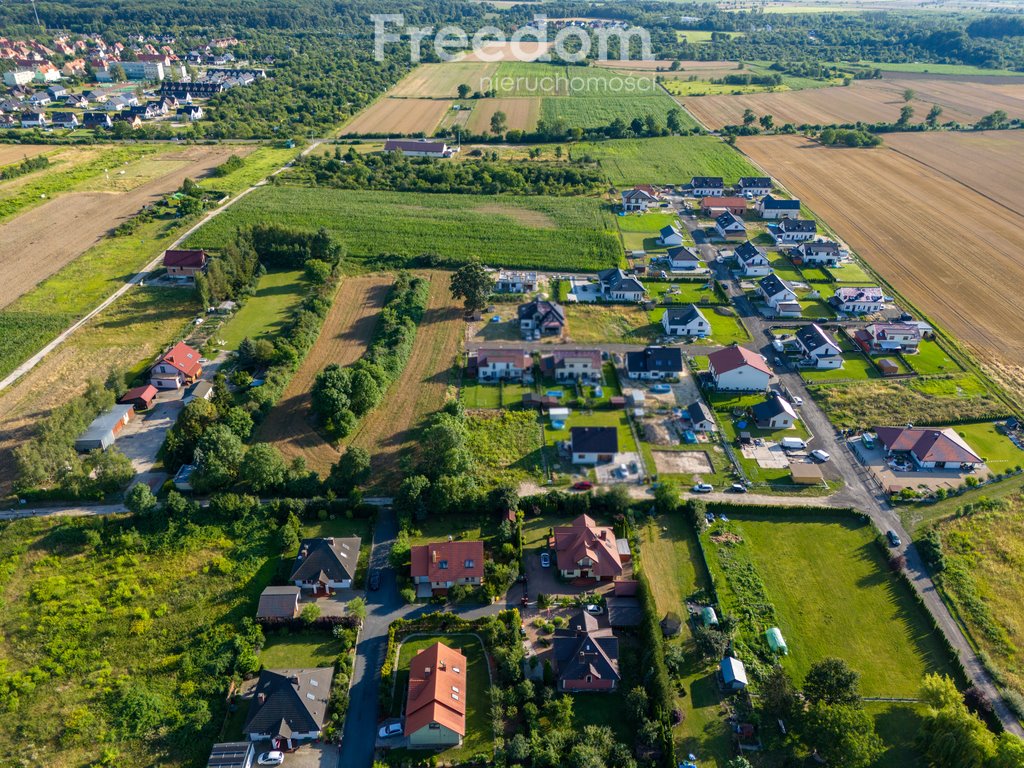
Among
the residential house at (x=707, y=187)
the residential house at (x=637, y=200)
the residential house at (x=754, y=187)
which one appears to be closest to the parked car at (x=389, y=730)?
the residential house at (x=637, y=200)

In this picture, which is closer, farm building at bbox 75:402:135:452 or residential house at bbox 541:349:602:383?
farm building at bbox 75:402:135:452

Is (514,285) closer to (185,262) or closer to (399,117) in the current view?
(185,262)

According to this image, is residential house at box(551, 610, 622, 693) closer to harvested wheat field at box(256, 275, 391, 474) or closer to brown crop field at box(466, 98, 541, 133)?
harvested wheat field at box(256, 275, 391, 474)

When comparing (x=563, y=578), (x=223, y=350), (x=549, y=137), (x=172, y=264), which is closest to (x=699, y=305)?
(x=563, y=578)

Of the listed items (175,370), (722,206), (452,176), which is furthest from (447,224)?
(175,370)

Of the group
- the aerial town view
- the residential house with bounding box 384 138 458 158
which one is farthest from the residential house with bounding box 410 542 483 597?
the residential house with bounding box 384 138 458 158

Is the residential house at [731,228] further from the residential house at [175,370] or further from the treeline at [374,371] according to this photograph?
the residential house at [175,370]

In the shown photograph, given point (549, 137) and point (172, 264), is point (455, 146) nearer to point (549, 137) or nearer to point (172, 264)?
point (549, 137)
